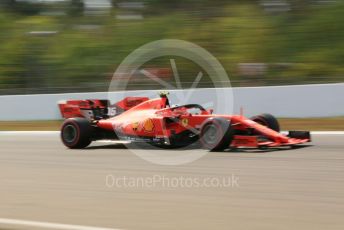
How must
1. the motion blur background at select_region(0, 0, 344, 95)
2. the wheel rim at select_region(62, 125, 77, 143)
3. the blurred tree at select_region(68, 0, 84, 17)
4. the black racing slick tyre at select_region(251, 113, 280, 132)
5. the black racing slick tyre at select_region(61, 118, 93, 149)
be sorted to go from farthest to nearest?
the blurred tree at select_region(68, 0, 84, 17)
the motion blur background at select_region(0, 0, 344, 95)
the wheel rim at select_region(62, 125, 77, 143)
the black racing slick tyre at select_region(61, 118, 93, 149)
the black racing slick tyre at select_region(251, 113, 280, 132)

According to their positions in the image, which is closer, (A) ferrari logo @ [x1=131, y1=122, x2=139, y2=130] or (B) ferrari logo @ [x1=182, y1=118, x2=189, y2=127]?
(B) ferrari logo @ [x1=182, y1=118, x2=189, y2=127]

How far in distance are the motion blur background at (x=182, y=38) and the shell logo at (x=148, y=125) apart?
8989mm

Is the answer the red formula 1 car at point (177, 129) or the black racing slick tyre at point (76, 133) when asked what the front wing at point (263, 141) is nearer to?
the red formula 1 car at point (177, 129)

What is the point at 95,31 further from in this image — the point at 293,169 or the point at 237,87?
the point at 293,169

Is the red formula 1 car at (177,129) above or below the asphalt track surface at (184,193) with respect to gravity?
above

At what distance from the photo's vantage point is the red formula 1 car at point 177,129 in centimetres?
971

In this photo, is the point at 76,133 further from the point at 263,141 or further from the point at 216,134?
the point at 263,141

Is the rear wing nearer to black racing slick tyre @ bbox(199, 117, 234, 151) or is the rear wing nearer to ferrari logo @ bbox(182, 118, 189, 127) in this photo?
ferrari logo @ bbox(182, 118, 189, 127)

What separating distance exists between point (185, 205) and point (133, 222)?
83cm

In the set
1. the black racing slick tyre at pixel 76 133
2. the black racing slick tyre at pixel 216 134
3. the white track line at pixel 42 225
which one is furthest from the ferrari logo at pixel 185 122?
the white track line at pixel 42 225

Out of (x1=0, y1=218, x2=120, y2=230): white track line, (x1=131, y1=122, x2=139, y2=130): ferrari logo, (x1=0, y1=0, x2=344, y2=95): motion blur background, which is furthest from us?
(x1=0, y1=0, x2=344, y2=95): motion blur background

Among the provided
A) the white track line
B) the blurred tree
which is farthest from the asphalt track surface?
the blurred tree

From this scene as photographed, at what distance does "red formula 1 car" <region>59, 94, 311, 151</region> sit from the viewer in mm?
9711

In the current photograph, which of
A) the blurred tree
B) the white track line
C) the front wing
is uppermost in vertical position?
the blurred tree
